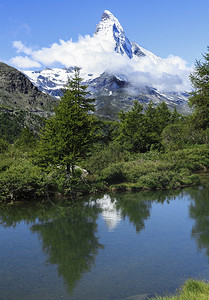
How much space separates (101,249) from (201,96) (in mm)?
32888

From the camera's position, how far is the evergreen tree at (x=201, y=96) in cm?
4188

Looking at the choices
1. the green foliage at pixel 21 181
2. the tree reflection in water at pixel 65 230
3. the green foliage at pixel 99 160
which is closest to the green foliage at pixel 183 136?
the green foliage at pixel 99 160

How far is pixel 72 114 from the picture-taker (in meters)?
29.2

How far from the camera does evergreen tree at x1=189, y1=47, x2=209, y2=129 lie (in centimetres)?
4188

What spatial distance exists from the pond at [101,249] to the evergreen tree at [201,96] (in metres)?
20.1

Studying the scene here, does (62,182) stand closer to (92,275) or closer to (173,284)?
(92,275)

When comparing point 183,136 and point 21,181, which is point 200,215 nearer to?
point 21,181

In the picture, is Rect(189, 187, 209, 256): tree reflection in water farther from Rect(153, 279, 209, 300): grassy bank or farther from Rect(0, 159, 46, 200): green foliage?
Rect(0, 159, 46, 200): green foliage

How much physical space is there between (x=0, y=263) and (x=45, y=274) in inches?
105

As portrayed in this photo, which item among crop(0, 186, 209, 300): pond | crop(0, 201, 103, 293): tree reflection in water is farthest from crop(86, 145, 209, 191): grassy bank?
crop(0, 201, 103, 293): tree reflection in water

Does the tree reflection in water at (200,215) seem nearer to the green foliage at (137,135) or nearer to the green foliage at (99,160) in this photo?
the green foliage at (99,160)

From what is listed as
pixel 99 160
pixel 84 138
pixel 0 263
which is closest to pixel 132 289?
pixel 0 263

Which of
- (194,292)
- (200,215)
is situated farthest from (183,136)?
(194,292)

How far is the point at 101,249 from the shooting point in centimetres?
1466
